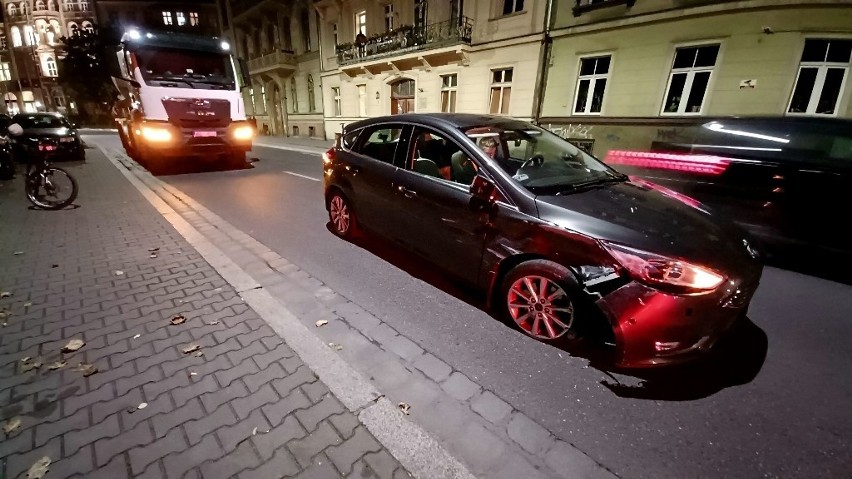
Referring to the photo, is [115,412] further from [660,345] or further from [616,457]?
[660,345]

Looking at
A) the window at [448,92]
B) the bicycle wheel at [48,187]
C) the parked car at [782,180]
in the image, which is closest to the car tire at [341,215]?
the parked car at [782,180]

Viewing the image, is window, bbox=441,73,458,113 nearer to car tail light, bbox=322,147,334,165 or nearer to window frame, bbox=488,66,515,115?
window frame, bbox=488,66,515,115

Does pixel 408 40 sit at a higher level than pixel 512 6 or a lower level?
lower

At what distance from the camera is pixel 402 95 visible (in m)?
20.6

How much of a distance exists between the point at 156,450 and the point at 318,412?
0.80 meters

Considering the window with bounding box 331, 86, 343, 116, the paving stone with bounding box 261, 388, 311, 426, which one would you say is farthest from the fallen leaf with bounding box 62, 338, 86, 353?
the window with bounding box 331, 86, 343, 116

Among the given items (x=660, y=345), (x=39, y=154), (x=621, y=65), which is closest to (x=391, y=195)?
(x=660, y=345)

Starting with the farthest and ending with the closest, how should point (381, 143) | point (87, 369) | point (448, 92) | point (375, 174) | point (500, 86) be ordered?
point (448, 92)
point (500, 86)
point (381, 143)
point (375, 174)
point (87, 369)

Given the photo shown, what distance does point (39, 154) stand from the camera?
255 inches

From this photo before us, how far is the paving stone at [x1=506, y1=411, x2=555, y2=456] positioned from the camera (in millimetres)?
1936

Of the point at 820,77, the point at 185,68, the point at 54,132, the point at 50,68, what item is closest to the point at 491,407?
the point at 185,68

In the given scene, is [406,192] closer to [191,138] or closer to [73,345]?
[73,345]

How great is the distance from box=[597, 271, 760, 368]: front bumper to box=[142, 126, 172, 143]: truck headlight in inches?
408

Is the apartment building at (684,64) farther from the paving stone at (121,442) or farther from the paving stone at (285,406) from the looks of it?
the paving stone at (121,442)
